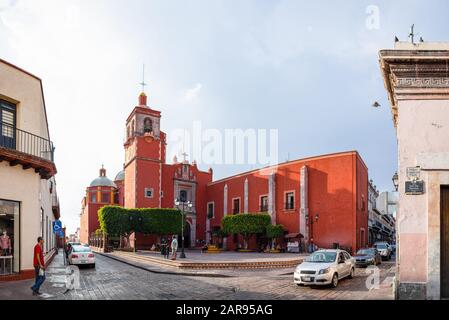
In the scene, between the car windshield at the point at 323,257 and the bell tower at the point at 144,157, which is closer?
the car windshield at the point at 323,257

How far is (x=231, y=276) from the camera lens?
16188 mm

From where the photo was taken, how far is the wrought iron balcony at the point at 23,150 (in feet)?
41.7

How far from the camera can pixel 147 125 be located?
4562 centimetres

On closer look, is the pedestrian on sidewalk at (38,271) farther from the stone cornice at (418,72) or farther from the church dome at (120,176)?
the church dome at (120,176)

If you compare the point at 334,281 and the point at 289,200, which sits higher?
the point at 289,200

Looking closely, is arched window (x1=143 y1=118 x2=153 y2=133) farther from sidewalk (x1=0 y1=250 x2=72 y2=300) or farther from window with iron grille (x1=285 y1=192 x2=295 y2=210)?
sidewalk (x1=0 y1=250 x2=72 y2=300)

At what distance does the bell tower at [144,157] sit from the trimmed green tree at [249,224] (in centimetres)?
1117

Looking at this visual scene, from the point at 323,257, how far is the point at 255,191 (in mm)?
27626

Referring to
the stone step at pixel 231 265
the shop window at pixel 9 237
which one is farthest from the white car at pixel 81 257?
the shop window at pixel 9 237

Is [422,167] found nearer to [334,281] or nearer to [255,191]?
[334,281]

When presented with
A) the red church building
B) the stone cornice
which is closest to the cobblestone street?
the stone cornice

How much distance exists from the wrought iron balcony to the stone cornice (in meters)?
11.5

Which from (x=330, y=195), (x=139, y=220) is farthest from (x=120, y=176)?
(x=330, y=195)
